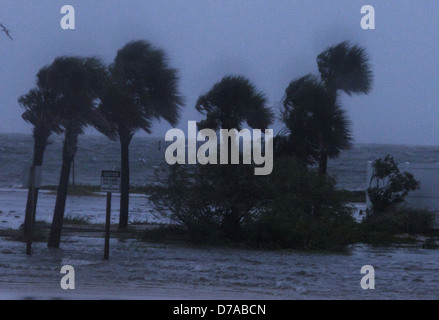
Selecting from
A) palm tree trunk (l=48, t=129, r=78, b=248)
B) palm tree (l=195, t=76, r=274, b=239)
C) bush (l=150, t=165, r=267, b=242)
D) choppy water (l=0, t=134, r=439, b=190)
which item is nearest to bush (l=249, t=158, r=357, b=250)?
bush (l=150, t=165, r=267, b=242)

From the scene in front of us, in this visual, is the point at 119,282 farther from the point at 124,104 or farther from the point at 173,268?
the point at 124,104

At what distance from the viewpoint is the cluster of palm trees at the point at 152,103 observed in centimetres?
1766

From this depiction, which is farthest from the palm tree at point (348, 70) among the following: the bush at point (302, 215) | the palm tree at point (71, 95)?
the palm tree at point (71, 95)

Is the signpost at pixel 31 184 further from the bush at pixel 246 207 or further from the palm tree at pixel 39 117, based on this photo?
the bush at pixel 246 207

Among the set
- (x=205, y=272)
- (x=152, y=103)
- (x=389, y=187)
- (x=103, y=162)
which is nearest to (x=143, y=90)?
(x=152, y=103)

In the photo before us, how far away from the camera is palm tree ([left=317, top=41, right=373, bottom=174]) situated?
26656 millimetres

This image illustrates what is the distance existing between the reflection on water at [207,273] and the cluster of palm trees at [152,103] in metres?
1.99

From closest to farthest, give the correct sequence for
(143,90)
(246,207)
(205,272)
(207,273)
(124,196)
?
(207,273) < (205,272) < (246,207) < (143,90) < (124,196)

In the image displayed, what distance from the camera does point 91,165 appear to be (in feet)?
271

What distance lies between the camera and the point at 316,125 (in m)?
25.2

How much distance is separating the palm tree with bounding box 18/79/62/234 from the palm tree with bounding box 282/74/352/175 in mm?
9260

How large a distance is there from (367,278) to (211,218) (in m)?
6.72

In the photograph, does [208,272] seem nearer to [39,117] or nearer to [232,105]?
[39,117]

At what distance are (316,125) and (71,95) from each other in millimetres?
10277
